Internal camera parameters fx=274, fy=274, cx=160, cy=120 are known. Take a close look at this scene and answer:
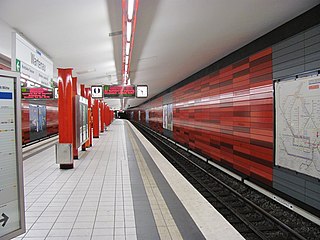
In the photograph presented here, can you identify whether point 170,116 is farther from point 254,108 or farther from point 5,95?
point 5,95

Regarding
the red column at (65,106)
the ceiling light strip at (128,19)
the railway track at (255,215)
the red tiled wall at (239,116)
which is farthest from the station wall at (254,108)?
the red column at (65,106)

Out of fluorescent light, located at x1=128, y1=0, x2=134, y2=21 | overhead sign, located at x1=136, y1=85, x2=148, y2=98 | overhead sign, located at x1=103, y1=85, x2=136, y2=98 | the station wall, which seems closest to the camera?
fluorescent light, located at x1=128, y1=0, x2=134, y2=21

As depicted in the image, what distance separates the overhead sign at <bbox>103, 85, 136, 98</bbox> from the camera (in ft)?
36.6

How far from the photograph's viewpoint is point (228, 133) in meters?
7.39

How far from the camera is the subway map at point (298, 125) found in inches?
160

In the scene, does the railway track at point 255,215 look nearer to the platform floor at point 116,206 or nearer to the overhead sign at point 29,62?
the platform floor at point 116,206

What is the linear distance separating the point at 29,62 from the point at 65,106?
2.51 meters

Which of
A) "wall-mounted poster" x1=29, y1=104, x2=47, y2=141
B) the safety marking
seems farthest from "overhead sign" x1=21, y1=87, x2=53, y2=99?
the safety marking

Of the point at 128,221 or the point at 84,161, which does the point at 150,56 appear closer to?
the point at 84,161

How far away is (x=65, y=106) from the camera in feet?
23.2

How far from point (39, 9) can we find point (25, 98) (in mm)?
8402

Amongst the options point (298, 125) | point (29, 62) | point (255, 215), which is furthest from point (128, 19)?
point (255, 215)

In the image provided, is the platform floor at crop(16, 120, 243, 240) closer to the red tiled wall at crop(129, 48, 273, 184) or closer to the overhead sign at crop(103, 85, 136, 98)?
the red tiled wall at crop(129, 48, 273, 184)

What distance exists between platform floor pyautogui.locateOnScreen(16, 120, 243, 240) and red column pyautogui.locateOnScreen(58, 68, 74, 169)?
0.84 meters
